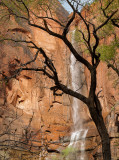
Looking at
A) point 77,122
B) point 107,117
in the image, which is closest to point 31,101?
point 77,122

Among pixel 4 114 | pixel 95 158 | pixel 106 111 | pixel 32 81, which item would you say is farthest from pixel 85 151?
pixel 32 81

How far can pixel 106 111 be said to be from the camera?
61.9ft

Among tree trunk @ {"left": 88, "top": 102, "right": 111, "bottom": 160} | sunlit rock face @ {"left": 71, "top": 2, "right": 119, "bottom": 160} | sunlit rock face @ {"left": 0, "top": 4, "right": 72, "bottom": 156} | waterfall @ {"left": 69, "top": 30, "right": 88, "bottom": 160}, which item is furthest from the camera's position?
sunlit rock face @ {"left": 0, "top": 4, "right": 72, "bottom": 156}

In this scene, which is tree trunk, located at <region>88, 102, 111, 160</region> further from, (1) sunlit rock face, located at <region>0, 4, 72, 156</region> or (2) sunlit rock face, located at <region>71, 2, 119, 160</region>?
(1) sunlit rock face, located at <region>0, 4, 72, 156</region>

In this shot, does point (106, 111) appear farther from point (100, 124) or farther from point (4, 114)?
point (100, 124)

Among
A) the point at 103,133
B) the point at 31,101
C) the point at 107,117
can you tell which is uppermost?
the point at 31,101

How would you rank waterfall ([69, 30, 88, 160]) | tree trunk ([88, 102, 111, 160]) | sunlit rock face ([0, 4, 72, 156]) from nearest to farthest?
tree trunk ([88, 102, 111, 160])
waterfall ([69, 30, 88, 160])
sunlit rock face ([0, 4, 72, 156])

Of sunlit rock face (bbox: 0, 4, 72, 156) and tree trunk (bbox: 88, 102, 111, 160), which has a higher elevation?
sunlit rock face (bbox: 0, 4, 72, 156)

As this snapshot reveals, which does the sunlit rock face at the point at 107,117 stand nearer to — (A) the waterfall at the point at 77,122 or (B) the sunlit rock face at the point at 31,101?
(A) the waterfall at the point at 77,122

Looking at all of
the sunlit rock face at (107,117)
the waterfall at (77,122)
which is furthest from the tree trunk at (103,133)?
the waterfall at (77,122)

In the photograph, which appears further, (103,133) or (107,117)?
(107,117)

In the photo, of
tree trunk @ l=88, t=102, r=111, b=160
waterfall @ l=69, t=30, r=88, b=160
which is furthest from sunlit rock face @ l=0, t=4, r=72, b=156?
tree trunk @ l=88, t=102, r=111, b=160

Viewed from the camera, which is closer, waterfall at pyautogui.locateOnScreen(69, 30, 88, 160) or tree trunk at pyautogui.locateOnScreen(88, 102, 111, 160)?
tree trunk at pyautogui.locateOnScreen(88, 102, 111, 160)

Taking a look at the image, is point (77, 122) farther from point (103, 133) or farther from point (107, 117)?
point (103, 133)
